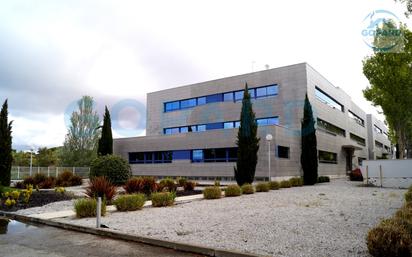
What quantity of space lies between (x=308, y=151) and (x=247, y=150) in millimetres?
7680

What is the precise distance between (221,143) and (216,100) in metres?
8.72

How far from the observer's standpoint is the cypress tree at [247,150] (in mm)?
23406

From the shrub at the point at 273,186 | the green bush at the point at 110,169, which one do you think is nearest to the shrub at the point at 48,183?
the green bush at the point at 110,169

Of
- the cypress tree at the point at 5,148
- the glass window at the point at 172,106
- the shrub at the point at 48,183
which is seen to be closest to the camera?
the cypress tree at the point at 5,148

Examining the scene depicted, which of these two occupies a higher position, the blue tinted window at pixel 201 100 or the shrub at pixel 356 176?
the blue tinted window at pixel 201 100

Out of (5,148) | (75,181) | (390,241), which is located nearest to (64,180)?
(75,181)

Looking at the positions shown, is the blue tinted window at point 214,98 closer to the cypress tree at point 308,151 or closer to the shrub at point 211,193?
the cypress tree at point 308,151

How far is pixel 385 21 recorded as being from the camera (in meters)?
27.9

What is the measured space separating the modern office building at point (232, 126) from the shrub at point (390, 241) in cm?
2217

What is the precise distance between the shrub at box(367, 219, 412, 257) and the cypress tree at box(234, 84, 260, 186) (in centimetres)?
1802

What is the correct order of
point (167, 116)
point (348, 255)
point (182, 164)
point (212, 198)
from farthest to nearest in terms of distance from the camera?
point (167, 116)
point (182, 164)
point (212, 198)
point (348, 255)

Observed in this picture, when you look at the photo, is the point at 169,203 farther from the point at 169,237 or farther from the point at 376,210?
the point at 376,210

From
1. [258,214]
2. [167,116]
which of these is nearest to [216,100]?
[167,116]

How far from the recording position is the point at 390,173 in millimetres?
23047
